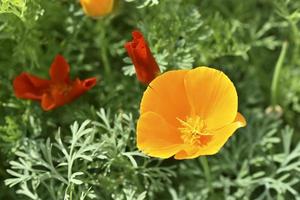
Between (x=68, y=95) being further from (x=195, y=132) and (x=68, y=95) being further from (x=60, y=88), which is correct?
(x=195, y=132)

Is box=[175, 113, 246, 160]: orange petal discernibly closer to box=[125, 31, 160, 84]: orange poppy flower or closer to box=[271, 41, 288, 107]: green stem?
box=[125, 31, 160, 84]: orange poppy flower

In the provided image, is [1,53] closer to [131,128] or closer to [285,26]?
[131,128]

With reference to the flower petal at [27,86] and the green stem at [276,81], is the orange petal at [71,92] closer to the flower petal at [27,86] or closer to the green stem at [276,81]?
the flower petal at [27,86]

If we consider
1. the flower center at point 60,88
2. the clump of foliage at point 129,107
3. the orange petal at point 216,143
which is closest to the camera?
the orange petal at point 216,143

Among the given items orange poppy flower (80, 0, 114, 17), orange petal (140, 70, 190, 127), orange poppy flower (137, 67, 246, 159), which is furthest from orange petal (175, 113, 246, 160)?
orange poppy flower (80, 0, 114, 17)

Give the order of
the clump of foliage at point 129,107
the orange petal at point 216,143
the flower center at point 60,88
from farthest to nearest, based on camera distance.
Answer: the flower center at point 60,88 → the clump of foliage at point 129,107 → the orange petal at point 216,143

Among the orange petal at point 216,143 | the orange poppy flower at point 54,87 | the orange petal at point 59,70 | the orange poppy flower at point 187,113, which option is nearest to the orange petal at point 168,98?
the orange poppy flower at point 187,113

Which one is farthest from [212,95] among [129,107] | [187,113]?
[129,107]
